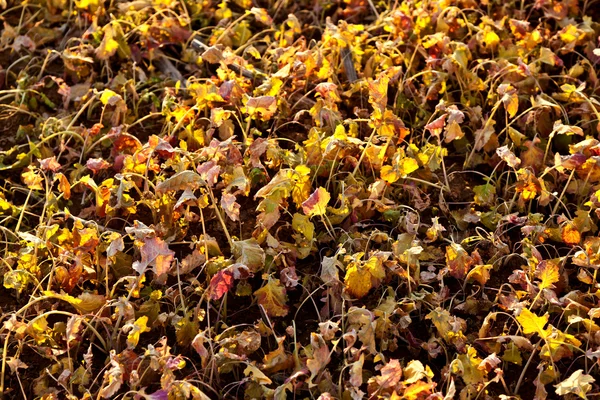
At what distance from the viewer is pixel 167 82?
3.36m

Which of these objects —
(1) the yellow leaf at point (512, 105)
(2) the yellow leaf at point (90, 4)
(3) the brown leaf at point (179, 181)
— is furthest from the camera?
(2) the yellow leaf at point (90, 4)

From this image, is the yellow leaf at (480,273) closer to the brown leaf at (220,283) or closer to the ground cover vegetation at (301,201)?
the ground cover vegetation at (301,201)

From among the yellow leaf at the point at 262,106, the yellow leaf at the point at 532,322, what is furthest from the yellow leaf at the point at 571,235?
the yellow leaf at the point at 262,106

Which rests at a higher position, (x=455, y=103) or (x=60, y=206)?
(x=455, y=103)

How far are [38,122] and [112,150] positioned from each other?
35 cm

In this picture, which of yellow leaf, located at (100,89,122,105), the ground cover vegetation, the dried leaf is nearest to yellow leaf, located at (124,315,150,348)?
the ground cover vegetation

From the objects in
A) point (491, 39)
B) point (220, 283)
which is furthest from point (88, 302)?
point (491, 39)

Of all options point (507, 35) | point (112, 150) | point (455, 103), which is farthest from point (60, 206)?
point (507, 35)

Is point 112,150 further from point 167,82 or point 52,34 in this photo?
point 52,34

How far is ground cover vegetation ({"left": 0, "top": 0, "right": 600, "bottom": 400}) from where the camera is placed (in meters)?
2.42

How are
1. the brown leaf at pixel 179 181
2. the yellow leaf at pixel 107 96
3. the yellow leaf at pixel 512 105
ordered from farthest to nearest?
1. the yellow leaf at pixel 107 96
2. the yellow leaf at pixel 512 105
3. the brown leaf at pixel 179 181

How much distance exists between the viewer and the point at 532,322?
7.77ft

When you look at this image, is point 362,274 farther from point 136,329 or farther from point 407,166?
point 136,329

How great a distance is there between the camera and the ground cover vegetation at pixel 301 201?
7.94 ft
